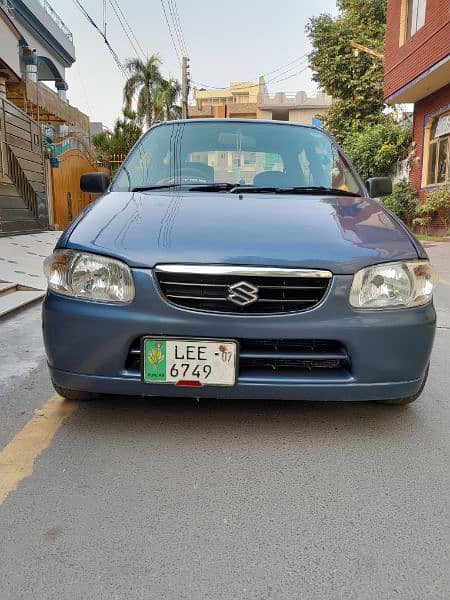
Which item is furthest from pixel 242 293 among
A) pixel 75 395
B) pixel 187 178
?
pixel 187 178

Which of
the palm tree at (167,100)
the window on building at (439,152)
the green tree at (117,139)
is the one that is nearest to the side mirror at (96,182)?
the window on building at (439,152)

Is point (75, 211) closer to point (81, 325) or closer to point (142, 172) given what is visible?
point (142, 172)

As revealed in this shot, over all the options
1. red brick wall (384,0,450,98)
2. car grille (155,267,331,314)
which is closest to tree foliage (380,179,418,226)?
red brick wall (384,0,450,98)

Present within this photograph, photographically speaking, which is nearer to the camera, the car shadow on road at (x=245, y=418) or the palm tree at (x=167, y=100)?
the car shadow on road at (x=245, y=418)

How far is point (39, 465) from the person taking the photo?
2.09m

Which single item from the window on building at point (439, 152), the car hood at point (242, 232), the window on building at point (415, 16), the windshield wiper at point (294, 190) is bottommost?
the car hood at point (242, 232)

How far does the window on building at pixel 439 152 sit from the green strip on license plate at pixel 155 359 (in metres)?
13.4

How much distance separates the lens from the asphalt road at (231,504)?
148cm

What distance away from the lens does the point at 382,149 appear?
17.0 m

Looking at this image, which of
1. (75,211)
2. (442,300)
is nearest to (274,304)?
(442,300)

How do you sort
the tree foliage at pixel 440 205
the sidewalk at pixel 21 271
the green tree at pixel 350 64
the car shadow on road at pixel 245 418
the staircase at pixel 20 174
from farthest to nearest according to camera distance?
the green tree at pixel 350 64 → the tree foliage at pixel 440 205 → the staircase at pixel 20 174 → the sidewalk at pixel 21 271 → the car shadow on road at pixel 245 418

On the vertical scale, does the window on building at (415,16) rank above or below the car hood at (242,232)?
above

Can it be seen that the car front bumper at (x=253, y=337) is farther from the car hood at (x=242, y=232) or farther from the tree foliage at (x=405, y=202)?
the tree foliage at (x=405, y=202)

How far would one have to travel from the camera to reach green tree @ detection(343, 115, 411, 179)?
1700 centimetres
